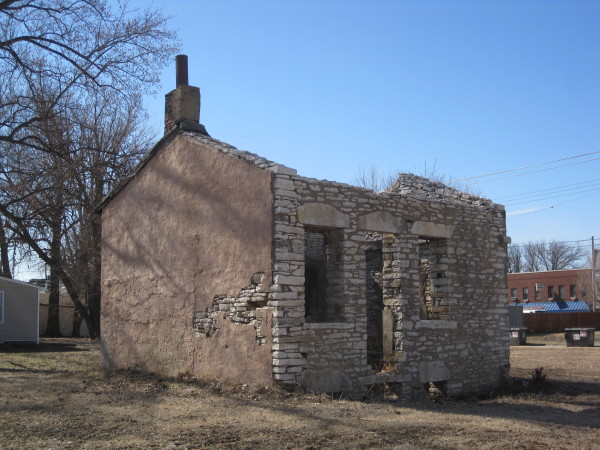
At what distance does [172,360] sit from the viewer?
12.9 meters

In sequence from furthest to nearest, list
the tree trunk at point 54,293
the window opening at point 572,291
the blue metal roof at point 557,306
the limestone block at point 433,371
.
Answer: the window opening at point 572,291 < the blue metal roof at point 557,306 < the tree trunk at point 54,293 < the limestone block at point 433,371

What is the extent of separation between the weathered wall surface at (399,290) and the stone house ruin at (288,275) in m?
0.03

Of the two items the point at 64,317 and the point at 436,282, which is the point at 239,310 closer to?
the point at 436,282

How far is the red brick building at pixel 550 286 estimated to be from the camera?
179 ft

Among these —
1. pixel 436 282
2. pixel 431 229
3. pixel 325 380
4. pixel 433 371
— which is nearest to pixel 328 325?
pixel 325 380

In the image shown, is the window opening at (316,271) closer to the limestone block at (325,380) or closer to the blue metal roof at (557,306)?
the limestone block at (325,380)

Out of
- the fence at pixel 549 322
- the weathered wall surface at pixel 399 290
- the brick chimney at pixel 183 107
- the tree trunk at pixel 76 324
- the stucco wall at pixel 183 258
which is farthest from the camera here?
the fence at pixel 549 322

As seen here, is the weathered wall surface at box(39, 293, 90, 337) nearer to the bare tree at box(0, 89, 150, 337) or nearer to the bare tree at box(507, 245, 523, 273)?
the bare tree at box(0, 89, 150, 337)

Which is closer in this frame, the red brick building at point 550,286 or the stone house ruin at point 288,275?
the stone house ruin at point 288,275

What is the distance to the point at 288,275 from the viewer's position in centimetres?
1073

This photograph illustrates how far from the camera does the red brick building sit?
5456 centimetres

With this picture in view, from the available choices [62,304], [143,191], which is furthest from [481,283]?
[62,304]

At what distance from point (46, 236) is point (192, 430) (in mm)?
19470

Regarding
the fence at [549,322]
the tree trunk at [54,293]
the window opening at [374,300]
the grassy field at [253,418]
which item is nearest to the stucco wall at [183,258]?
the grassy field at [253,418]
